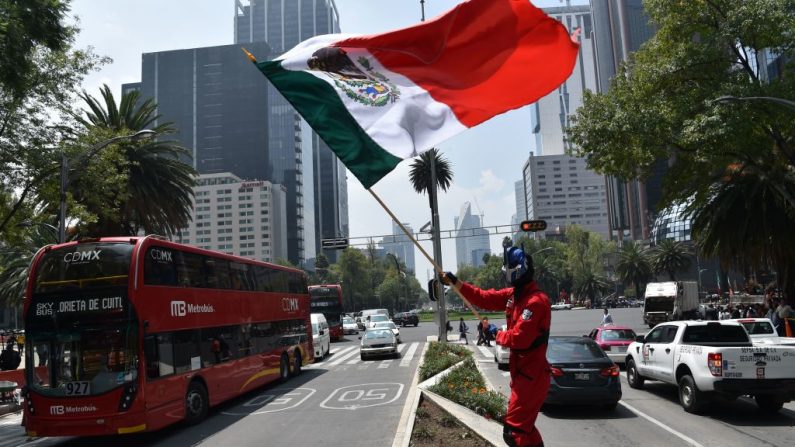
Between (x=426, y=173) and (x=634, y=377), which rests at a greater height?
(x=426, y=173)

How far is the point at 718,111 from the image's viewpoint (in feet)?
63.1

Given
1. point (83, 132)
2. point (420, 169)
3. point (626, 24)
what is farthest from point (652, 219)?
point (83, 132)

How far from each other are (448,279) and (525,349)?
0.92 m

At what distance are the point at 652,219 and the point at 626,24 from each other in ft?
162

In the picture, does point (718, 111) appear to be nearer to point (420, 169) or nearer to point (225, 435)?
point (225, 435)

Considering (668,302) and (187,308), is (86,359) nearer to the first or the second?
(187,308)

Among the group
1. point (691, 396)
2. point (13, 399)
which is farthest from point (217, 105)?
point (691, 396)

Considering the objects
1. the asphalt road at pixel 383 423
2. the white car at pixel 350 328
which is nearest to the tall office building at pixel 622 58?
the white car at pixel 350 328

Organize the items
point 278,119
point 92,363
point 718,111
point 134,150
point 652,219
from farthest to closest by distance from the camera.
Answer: point 278,119 → point 652,219 → point 134,150 → point 718,111 → point 92,363

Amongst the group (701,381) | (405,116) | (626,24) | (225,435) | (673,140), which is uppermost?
(626,24)

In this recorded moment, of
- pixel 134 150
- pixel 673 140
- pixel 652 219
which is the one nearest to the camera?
pixel 673 140

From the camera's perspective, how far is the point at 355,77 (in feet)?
23.5

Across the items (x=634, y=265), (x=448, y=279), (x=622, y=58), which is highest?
(x=622, y=58)

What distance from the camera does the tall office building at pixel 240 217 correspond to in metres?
158
